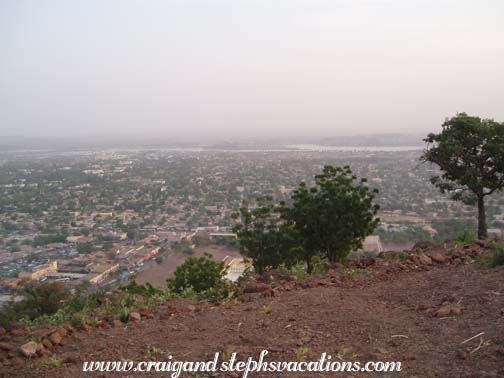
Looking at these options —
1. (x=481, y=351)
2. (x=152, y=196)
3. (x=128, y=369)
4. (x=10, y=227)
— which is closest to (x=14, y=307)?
(x=128, y=369)

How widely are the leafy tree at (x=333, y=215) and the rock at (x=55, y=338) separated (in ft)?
19.3

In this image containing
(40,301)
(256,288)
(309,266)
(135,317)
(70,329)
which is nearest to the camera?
(70,329)

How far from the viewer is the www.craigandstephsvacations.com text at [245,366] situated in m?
3.37

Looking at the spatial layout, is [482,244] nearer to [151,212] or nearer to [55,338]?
[55,338]

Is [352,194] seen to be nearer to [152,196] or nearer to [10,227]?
[10,227]

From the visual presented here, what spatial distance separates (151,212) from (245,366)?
2208 centimetres

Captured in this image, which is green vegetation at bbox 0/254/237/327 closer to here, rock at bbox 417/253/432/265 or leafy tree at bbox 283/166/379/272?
leafy tree at bbox 283/166/379/272

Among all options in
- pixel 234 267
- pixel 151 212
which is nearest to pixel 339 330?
pixel 234 267

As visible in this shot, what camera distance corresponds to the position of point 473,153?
9.56 metres

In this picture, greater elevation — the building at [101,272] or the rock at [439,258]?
the rock at [439,258]

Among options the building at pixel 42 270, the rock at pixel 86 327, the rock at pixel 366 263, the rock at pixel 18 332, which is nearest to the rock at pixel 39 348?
the rock at pixel 86 327

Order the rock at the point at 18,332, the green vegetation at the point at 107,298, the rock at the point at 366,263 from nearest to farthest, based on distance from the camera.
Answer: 1. the rock at the point at 18,332
2. the green vegetation at the point at 107,298
3. the rock at the point at 366,263

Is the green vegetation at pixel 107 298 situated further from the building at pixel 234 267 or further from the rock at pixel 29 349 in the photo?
the building at pixel 234 267

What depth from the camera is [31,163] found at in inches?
1606
